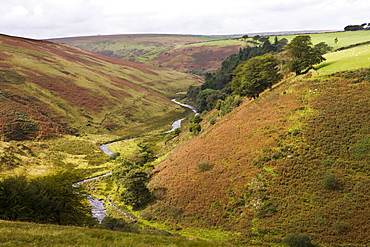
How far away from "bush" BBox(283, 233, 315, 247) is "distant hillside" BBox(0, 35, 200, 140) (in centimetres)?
7443

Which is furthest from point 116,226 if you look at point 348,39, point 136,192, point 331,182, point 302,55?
point 348,39

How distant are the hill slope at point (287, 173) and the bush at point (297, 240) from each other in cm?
140

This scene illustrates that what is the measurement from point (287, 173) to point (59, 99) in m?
97.3

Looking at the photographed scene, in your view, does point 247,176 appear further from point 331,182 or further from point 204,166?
point 331,182

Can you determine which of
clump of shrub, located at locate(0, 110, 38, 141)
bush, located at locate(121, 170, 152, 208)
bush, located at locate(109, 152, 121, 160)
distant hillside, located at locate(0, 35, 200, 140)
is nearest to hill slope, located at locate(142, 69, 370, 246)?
bush, located at locate(121, 170, 152, 208)

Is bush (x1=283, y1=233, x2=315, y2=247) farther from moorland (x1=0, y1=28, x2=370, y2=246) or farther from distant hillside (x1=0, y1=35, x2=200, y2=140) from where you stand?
distant hillside (x1=0, y1=35, x2=200, y2=140)

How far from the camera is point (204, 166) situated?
3975 centimetres

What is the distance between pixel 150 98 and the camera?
144 meters

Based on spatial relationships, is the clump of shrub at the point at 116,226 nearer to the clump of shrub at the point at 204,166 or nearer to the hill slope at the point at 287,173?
the hill slope at the point at 287,173

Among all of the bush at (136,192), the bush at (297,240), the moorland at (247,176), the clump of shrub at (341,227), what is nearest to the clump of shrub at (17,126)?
the moorland at (247,176)

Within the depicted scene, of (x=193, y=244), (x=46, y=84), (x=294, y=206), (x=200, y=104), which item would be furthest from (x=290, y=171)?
(x=46, y=84)

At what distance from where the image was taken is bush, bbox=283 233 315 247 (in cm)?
2358

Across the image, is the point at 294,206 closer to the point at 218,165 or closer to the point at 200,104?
the point at 218,165

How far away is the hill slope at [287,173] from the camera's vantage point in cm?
2659
